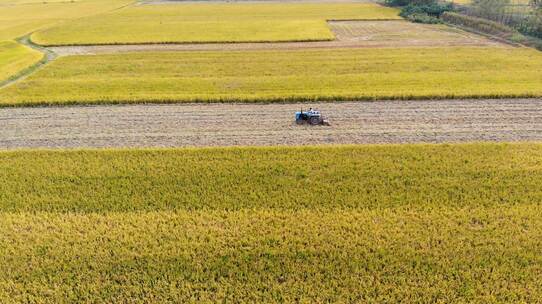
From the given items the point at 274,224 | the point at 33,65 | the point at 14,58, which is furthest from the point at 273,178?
the point at 14,58

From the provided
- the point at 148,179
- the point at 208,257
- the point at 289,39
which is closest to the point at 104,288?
the point at 208,257

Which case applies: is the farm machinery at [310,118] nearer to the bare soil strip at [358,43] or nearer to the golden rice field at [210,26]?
the bare soil strip at [358,43]

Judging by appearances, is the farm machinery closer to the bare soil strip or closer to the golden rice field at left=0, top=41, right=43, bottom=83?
the bare soil strip

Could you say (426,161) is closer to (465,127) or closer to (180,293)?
(465,127)

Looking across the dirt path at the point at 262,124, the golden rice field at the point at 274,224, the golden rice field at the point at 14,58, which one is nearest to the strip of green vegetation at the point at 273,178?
the golden rice field at the point at 274,224

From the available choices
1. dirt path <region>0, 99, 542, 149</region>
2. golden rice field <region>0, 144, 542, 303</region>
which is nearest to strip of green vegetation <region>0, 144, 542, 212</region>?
golden rice field <region>0, 144, 542, 303</region>

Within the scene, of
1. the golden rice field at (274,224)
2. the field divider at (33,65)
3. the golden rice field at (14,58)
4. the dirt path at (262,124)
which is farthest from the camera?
the golden rice field at (14,58)
